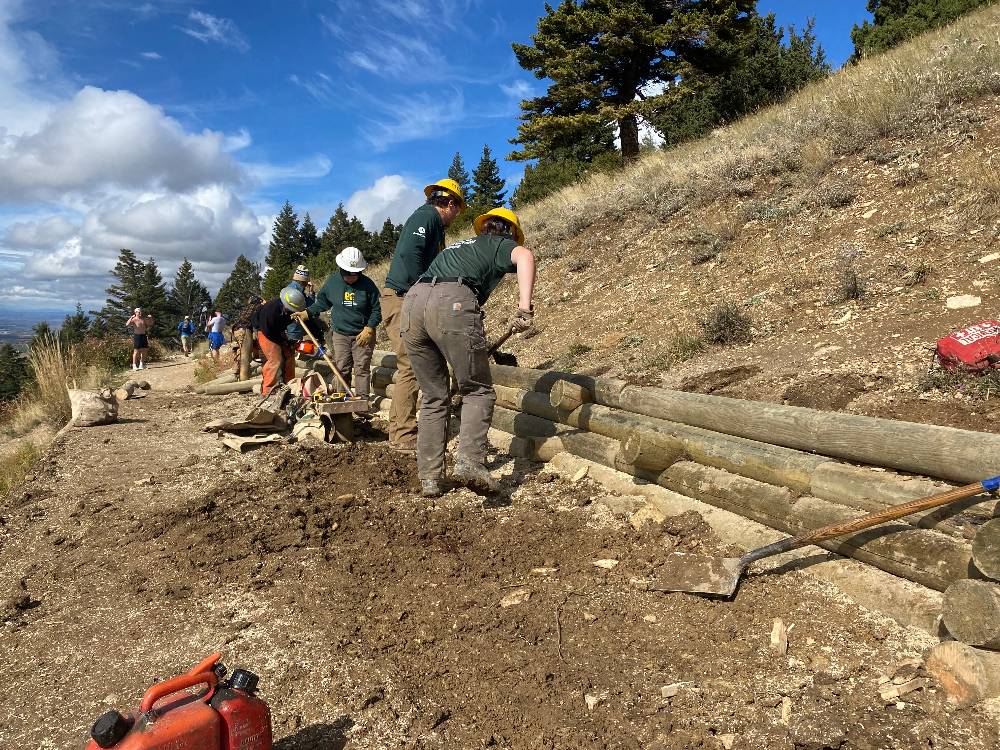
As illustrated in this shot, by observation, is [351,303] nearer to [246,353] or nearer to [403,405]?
[403,405]

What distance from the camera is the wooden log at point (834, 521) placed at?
8.41 feet

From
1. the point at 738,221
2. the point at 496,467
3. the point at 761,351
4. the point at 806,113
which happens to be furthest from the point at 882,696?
the point at 806,113

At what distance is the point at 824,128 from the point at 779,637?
8964 millimetres

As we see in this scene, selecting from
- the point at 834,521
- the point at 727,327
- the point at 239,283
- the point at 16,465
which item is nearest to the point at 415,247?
the point at 727,327

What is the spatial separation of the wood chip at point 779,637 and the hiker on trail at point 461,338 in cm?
206

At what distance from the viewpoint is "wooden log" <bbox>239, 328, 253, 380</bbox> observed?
10.9 meters

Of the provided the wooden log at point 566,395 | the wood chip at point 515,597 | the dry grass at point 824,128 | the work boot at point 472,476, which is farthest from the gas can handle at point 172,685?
the dry grass at point 824,128

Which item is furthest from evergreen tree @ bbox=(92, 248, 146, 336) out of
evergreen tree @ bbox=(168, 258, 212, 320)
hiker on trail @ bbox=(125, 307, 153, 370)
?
hiker on trail @ bbox=(125, 307, 153, 370)

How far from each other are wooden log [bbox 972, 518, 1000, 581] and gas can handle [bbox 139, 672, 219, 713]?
2.59 meters

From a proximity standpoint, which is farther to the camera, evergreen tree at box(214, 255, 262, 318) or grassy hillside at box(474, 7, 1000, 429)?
evergreen tree at box(214, 255, 262, 318)

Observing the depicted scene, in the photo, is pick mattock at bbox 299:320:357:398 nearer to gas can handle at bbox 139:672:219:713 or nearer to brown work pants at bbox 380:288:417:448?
brown work pants at bbox 380:288:417:448

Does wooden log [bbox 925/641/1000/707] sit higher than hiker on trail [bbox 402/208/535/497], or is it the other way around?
hiker on trail [bbox 402/208/535/497]

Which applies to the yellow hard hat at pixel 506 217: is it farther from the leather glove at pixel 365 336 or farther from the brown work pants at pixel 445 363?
the leather glove at pixel 365 336

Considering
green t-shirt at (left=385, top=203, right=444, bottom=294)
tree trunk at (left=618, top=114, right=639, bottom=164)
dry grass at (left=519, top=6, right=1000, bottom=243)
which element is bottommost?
green t-shirt at (left=385, top=203, right=444, bottom=294)
